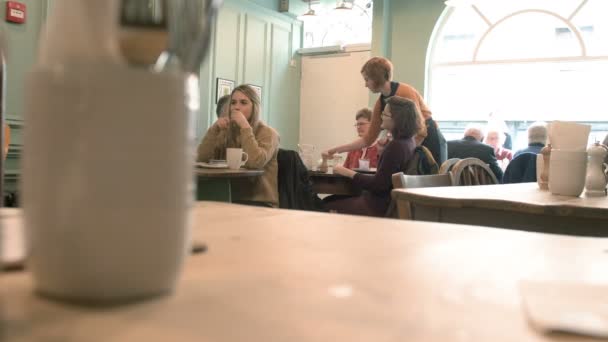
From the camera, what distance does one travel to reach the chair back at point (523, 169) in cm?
396

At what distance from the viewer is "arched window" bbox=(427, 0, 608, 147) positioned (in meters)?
→ 6.02

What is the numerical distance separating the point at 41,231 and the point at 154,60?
129 mm

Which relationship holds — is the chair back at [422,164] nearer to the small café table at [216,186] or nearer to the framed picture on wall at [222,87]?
the small café table at [216,186]

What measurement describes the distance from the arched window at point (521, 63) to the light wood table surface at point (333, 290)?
5.74 m

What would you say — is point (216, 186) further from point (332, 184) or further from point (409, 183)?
point (409, 183)

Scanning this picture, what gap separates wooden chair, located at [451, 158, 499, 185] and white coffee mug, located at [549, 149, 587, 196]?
0.66 meters

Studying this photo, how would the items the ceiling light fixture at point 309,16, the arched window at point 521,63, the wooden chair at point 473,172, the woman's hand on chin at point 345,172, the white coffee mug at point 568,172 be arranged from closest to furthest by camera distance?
the white coffee mug at point 568,172
the wooden chair at point 473,172
the woman's hand on chin at point 345,172
the arched window at point 521,63
the ceiling light fixture at point 309,16

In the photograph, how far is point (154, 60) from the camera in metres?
0.38

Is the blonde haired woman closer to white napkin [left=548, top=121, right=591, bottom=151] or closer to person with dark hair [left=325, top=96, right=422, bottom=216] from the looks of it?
person with dark hair [left=325, top=96, right=422, bottom=216]

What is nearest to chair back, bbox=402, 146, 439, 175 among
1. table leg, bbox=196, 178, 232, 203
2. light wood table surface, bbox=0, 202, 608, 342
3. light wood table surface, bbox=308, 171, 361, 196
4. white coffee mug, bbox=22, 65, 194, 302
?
light wood table surface, bbox=308, 171, 361, 196

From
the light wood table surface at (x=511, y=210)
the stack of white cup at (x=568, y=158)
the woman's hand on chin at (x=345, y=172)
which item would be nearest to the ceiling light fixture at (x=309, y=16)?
the woman's hand on chin at (x=345, y=172)

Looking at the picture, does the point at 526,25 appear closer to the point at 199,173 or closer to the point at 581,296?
the point at 199,173

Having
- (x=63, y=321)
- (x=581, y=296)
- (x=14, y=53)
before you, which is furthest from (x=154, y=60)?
(x=14, y=53)

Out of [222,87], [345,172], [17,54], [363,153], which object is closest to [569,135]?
[345,172]
